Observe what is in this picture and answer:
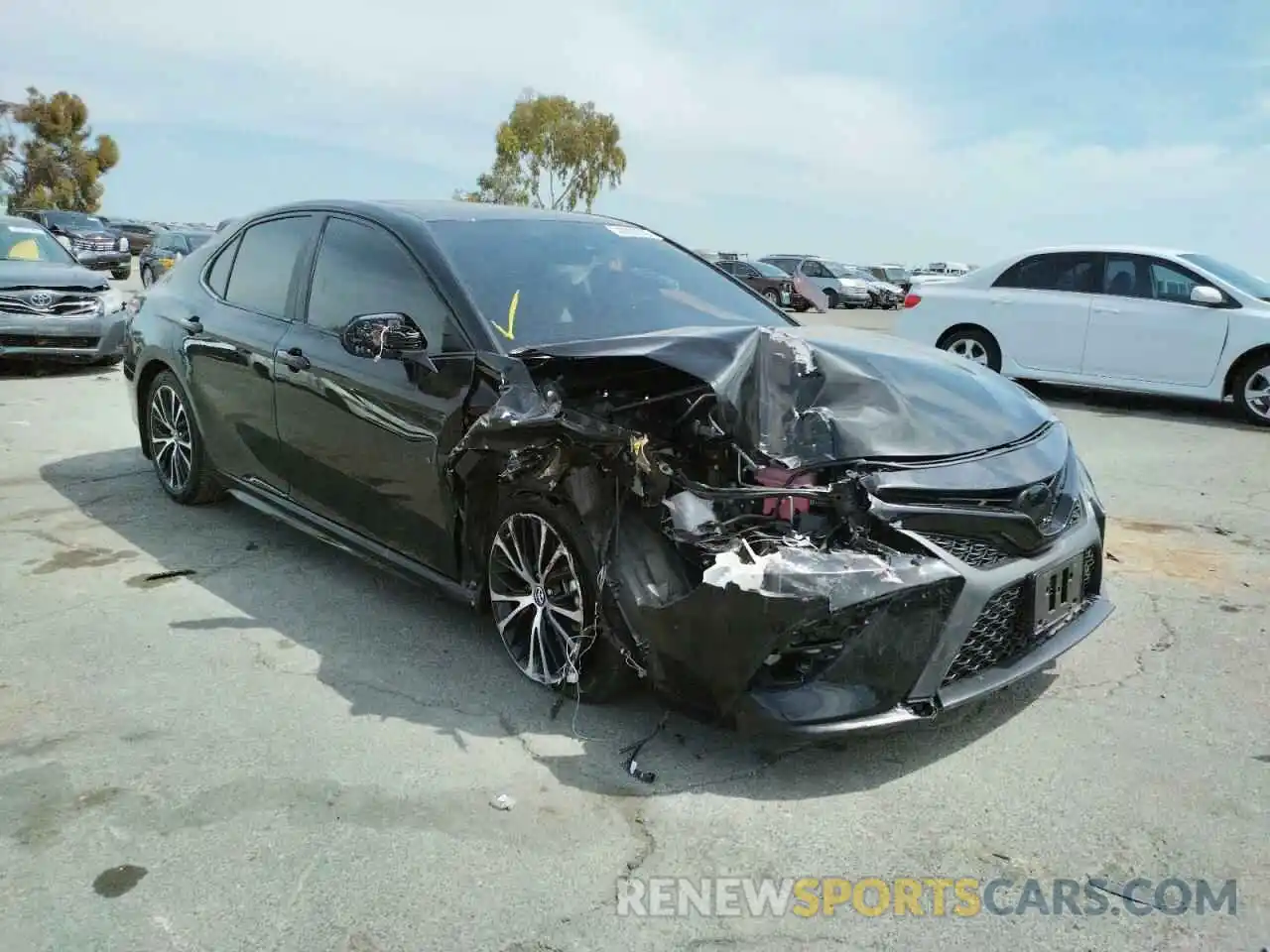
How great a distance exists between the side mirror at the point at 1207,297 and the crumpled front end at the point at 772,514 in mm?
7170

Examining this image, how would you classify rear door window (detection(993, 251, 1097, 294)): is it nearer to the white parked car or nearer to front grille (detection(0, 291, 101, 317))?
the white parked car

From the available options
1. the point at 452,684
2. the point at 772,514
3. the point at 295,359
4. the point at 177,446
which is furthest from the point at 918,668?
the point at 177,446

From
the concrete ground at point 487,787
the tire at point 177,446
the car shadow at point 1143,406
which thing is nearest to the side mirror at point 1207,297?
the car shadow at point 1143,406

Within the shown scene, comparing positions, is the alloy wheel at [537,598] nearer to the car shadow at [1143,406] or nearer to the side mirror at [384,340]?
the side mirror at [384,340]

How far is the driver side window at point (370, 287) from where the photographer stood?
3.86 meters

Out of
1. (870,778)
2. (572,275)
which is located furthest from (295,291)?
(870,778)

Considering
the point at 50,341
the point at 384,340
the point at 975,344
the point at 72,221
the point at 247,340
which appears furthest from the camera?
the point at 72,221

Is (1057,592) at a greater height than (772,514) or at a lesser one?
lesser

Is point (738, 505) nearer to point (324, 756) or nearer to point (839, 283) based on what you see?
point (324, 756)

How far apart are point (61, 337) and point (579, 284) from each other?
8.87m

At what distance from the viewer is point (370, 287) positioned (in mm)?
4262

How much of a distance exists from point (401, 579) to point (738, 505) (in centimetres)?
168

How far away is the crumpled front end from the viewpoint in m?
2.87

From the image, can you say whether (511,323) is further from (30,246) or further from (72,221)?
(72,221)
